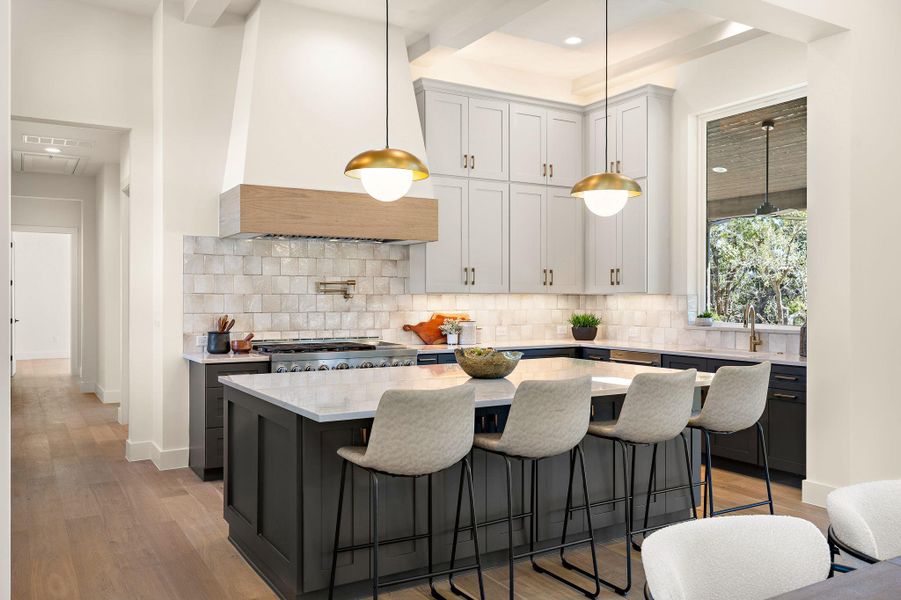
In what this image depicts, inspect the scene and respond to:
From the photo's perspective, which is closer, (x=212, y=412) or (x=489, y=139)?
(x=212, y=412)

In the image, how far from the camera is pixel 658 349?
5918 mm

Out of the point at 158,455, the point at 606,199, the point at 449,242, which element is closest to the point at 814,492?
the point at 606,199

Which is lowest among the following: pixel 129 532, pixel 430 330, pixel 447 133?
pixel 129 532

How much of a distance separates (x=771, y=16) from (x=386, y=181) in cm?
249

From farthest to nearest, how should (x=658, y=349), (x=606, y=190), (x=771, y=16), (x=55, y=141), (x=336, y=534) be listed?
1. (x=55, y=141)
2. (x=658, y=349)
3. (x=771, y=16)
4. (x=606, y=190)
5. (x=336, y=534)

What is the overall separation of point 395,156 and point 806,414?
324cm

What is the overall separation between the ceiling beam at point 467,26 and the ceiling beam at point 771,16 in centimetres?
124

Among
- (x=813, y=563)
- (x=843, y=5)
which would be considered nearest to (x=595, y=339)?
(x=843, y=5)

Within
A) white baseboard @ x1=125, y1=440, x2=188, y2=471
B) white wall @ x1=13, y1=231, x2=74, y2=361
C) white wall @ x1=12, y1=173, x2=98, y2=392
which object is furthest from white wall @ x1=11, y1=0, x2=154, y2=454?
white wall @ x1=13, y1=231, x2=74, y2=361

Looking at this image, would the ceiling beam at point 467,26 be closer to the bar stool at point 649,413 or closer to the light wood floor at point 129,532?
the bar stool at point 649,413

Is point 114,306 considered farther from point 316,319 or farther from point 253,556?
point 253,556

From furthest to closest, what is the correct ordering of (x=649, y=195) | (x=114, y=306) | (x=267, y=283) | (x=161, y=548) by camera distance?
(x=114, y=306)
(x=649, y=195)
(x=267, y=283)
(x=161, y=548)

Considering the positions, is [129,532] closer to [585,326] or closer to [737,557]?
[737,557]

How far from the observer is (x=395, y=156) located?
3389 millimetres
